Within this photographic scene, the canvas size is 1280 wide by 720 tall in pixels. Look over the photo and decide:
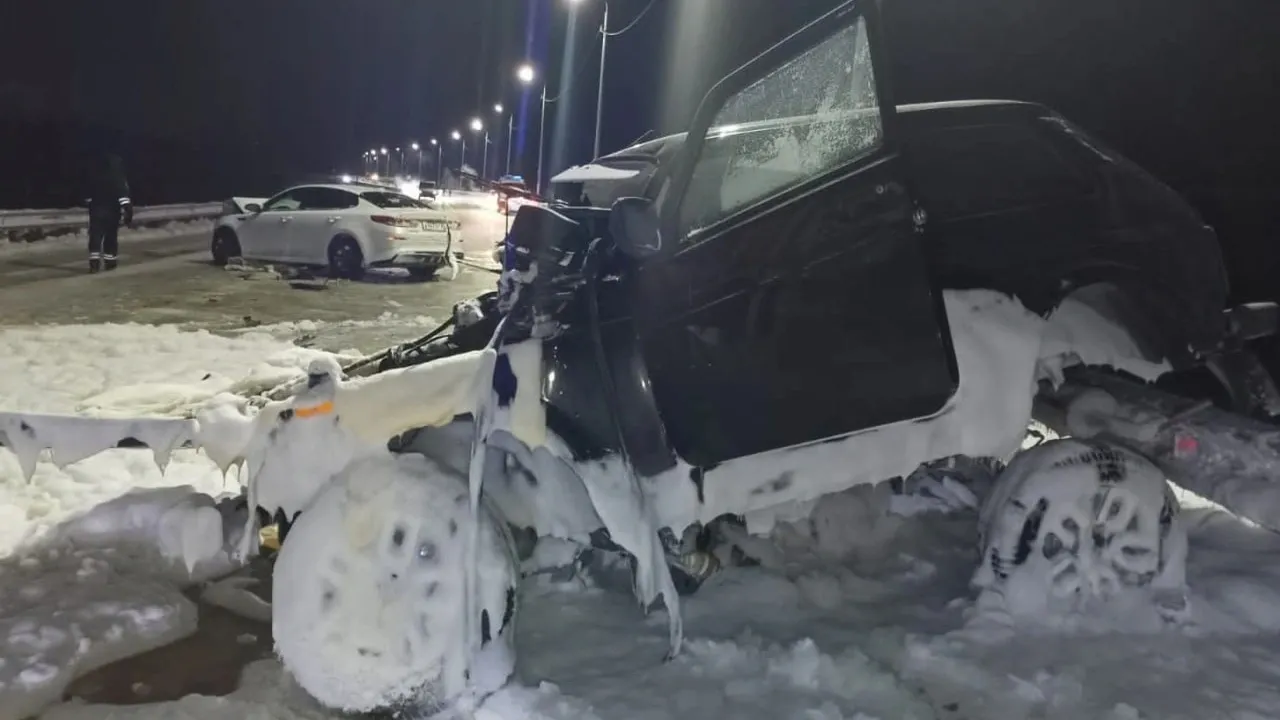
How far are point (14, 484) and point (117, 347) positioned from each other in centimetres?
372

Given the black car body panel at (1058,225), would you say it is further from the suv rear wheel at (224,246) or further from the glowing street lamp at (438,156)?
the glowing street lamp at (438,156)

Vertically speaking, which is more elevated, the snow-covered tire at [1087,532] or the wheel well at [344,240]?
the wheel well at [344,240]

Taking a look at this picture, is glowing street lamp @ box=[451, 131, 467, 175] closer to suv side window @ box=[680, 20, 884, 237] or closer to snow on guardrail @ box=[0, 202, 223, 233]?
snow on guardrail @ box=[0, 202, 223, 233]

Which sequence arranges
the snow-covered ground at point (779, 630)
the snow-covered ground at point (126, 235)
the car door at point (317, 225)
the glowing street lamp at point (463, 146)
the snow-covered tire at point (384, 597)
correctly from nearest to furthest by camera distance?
the snow-covered tire at point (384, 597)
the snow-covered ground at point (779, 630)
the car door at point (317, 225)
the snow-covered ground at point (126, 235)
the glowing street lamp at point (463, 146)

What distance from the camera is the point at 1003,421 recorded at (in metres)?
3.30

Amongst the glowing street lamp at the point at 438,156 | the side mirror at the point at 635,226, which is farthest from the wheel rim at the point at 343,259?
the glowing street lamp at the point at 438,156

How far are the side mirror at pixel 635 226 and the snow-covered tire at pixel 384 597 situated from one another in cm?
103

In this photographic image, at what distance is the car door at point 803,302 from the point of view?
3.08 m

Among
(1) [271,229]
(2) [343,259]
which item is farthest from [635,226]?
(1) [271,229]

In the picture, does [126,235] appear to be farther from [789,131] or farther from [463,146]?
[463,146]

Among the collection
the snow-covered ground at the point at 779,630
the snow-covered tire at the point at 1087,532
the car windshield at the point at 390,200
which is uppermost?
the car windshield at the point at 390,200

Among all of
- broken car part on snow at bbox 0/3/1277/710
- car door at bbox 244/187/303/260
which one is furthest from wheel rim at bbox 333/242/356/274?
broken car part on snow at bbox 0/3/1277/710

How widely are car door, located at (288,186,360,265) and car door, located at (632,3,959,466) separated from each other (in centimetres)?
1348

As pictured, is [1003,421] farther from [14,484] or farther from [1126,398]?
[14,484]
